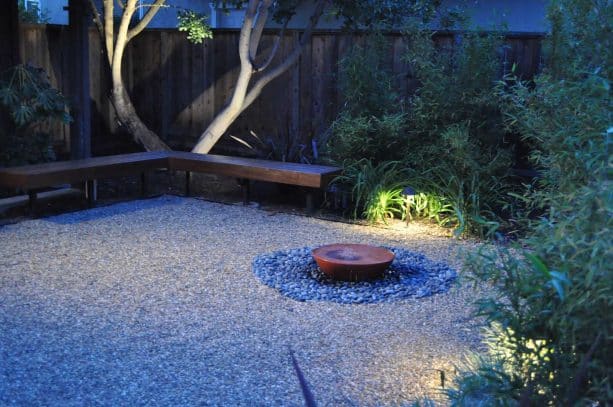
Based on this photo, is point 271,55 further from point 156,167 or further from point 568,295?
point 568,295

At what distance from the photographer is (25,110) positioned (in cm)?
797

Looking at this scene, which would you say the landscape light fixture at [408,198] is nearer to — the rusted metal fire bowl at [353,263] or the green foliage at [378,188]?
the green foliage at [378,188]

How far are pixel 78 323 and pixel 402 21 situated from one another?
6305 millimetres

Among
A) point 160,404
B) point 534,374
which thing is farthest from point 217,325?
point 534,374

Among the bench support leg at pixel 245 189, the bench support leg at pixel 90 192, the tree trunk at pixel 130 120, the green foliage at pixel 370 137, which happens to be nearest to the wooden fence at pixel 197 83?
the tree trunk at pixel 130 120

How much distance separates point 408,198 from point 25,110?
13.3 ft

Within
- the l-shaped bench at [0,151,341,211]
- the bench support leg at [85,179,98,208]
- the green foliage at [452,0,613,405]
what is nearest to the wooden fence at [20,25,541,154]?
the l-shaped bench at [0,151,341,211]

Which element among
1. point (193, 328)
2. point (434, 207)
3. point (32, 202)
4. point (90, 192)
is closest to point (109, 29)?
point (90, 192)

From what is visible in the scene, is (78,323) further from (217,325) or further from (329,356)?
(329,356)

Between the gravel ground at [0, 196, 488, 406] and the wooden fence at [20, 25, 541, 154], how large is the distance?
3369 mm

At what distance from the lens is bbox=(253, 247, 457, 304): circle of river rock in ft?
17.9

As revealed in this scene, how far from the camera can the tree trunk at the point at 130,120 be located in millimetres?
10414

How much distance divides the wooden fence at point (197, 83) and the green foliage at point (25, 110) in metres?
1.70

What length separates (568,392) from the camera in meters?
2.26
